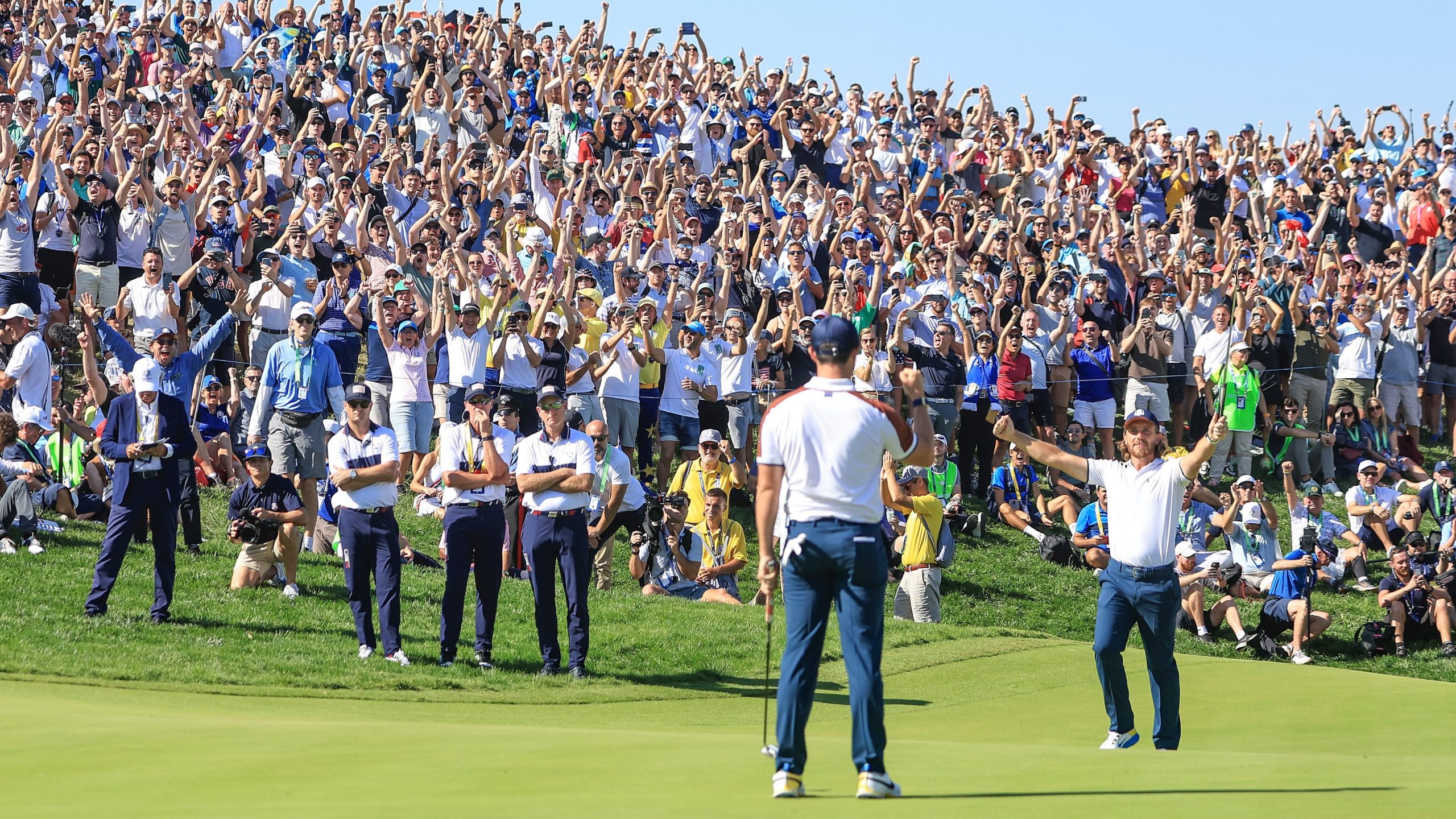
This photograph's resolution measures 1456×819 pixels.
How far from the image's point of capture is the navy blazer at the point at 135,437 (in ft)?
42.6

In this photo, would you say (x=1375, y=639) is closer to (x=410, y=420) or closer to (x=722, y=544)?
(x=722, y=544)

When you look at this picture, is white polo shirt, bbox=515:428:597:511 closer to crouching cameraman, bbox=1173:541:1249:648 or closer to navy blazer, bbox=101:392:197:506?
navy blazer, bbox=101:392:197:506

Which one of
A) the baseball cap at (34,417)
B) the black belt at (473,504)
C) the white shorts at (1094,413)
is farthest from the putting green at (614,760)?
the white shorts at (1094,413)

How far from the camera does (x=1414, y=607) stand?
1777cm

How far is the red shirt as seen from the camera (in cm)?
2044

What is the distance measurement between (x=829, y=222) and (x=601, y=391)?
555 centimetres

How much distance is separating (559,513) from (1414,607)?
1034 centimetres

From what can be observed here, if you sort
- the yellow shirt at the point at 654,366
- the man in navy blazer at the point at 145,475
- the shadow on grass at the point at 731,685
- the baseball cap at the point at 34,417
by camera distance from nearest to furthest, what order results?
the shadow on grass at the point at 731,685
the man in navy blazer at the point at 145,475
the baseball cap at the point at 34,417
the yellow shirt at the point at 654,366

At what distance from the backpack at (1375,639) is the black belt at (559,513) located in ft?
31.9

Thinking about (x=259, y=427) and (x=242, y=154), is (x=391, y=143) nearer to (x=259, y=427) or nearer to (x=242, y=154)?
(x=242, y=154)

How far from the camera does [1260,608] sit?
18.4 meters

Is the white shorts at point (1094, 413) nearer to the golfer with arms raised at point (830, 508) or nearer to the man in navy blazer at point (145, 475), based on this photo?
the man in navy blazer at point (145, 475)

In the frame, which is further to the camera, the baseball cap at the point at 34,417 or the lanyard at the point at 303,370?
the baseball cap at the point at 34,417

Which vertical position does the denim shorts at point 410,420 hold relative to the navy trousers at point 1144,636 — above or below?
above
